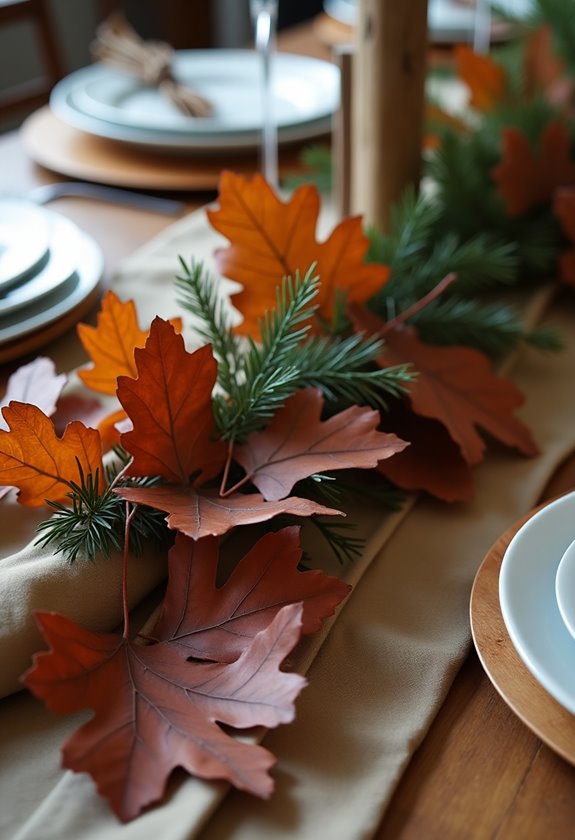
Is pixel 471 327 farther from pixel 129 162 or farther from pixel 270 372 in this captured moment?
pixel 129 162

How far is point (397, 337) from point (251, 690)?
0.92 ft

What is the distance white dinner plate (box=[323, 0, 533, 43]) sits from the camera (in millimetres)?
1328

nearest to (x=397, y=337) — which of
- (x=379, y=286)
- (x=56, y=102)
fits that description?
(x=379, y=286)

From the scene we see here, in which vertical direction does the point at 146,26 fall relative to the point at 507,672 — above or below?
below

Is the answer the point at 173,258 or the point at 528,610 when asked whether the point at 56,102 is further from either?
the point at 528,610

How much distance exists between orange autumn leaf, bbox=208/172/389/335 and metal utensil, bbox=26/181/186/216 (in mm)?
344

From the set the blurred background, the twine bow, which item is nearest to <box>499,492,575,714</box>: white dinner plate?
the twine bow

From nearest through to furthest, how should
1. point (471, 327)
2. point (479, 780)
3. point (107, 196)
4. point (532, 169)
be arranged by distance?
point (479, 780) → point (471, 327) → point (532, 169) → point (107, 196)

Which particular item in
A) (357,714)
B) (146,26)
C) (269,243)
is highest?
(269,243)

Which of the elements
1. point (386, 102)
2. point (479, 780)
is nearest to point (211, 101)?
point (386, 102)

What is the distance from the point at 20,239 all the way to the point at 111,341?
0.78ft

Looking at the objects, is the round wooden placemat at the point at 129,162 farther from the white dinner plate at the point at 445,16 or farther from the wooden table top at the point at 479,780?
the wooden table top at the point at 479,780

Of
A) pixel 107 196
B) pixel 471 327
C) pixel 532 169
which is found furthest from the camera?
pixel 107 196

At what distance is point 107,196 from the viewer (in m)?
0.90
